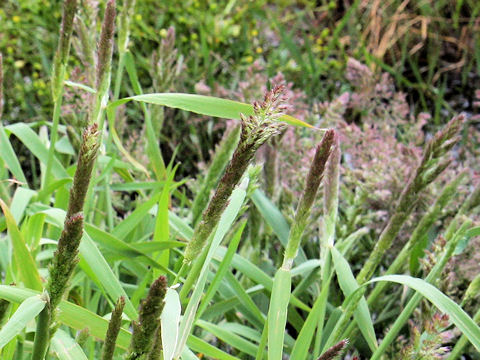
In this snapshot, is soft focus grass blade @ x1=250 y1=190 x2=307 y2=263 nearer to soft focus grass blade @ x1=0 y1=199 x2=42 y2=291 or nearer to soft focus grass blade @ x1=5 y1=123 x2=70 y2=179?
soft focus grass blade @ x1=5 y1=123 x2=70 y2=179

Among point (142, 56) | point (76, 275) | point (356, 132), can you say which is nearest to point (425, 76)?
point (142, 56)

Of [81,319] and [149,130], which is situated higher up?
[149,130]

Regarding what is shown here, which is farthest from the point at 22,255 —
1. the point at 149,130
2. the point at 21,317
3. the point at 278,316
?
the point at 149,130

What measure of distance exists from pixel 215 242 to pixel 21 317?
229 millimetres

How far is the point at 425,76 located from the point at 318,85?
2.67ft

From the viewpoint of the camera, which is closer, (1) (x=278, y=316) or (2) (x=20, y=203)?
(1) (x=278, y=316)

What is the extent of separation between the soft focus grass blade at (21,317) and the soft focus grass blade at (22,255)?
0.79 ft

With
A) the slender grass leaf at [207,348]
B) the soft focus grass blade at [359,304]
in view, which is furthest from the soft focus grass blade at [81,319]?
the soft focus grass blade at [359,304]

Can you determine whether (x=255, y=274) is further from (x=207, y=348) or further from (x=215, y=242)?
(x=215, y=242)

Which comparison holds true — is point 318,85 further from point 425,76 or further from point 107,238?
point 107,238

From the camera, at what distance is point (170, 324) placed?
741 mm

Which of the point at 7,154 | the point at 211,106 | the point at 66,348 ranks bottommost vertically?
the point at 66,348

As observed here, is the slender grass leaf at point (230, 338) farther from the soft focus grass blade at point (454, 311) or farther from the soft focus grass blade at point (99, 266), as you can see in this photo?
the soft focus grass blade at point (454, 311)

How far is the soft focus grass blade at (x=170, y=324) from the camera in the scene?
0.72 m
